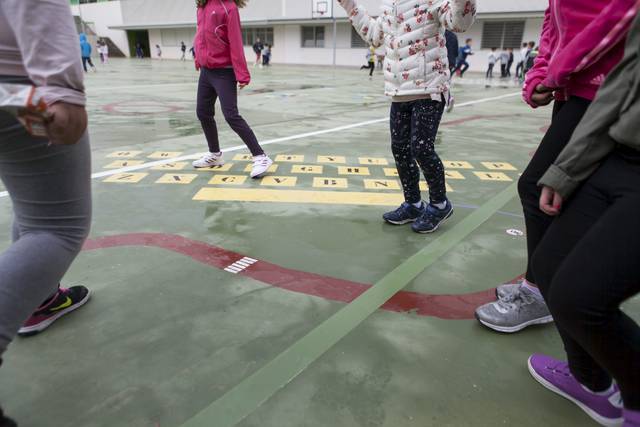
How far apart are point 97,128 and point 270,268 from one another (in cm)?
526

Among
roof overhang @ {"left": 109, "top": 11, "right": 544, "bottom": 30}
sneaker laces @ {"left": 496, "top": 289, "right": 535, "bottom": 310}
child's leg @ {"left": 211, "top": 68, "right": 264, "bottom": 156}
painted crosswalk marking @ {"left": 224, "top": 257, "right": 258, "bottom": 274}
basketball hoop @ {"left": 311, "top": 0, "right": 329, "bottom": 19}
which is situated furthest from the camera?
basketball hoop @ {"left": 311, "top": 0, "right": 329, "bottom": 19}

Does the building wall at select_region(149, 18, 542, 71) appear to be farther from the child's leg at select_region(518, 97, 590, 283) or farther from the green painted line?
the child's leg at select_region(518, 97, 590, 283)

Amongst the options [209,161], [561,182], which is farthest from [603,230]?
[209,161]

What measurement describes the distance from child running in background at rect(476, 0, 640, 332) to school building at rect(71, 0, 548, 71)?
26.7m

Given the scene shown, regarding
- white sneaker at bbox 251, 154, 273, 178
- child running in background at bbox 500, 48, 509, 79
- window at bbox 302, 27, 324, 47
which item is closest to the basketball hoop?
window at bbox 302, 27, 324, 47

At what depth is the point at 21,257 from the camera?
1335 mm

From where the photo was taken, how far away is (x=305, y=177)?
14.0 ft

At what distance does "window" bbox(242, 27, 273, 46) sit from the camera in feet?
122

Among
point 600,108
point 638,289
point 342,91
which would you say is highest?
point 600,108

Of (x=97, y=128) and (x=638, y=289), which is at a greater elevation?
(x=638, y=289)

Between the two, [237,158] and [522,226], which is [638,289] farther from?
[237,158]

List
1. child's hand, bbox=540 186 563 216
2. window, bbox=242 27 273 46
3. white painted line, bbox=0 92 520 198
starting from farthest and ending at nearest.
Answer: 1. window, bbox=242 27 273 46
2. white painted line, bbox=0 92 520 198
3. child's hand, bbox=540 186 563 216

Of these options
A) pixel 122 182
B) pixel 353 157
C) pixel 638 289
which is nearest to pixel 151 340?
pixel 638 289

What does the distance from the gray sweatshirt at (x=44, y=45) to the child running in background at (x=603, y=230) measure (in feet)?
4.64
